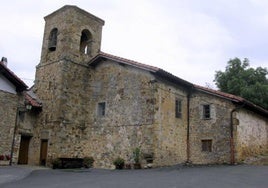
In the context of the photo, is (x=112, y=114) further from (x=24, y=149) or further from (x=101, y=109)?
(x=24, y=149)

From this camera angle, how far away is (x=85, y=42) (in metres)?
22.5

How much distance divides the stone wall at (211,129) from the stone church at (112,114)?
0.06m

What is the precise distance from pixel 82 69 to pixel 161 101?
5.97m

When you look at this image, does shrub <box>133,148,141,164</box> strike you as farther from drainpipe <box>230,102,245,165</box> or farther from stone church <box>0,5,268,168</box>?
drainpipe <box>230,102,245,165</box>

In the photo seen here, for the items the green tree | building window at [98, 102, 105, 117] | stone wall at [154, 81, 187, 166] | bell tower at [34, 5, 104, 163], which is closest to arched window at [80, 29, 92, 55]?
bell tower at [34, 5, 104, 163]

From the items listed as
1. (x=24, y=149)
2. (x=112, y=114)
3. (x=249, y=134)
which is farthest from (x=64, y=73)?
(x=249, y=134)

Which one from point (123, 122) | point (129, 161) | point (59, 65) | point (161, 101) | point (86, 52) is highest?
point (86, 52)

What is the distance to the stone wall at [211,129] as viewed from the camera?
18.8 metres

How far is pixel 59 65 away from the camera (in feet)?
66.2

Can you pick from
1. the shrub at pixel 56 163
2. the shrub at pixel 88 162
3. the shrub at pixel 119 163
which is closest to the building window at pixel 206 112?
the shrub at pixel 119 163

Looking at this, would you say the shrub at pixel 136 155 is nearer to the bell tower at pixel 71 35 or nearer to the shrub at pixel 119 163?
the shrub at pixel 119 163

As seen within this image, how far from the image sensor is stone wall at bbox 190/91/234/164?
1883 cm

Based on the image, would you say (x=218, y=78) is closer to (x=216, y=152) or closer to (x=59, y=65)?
(x=216, y=152)

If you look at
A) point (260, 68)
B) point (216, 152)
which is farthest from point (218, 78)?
point (216, 152)
